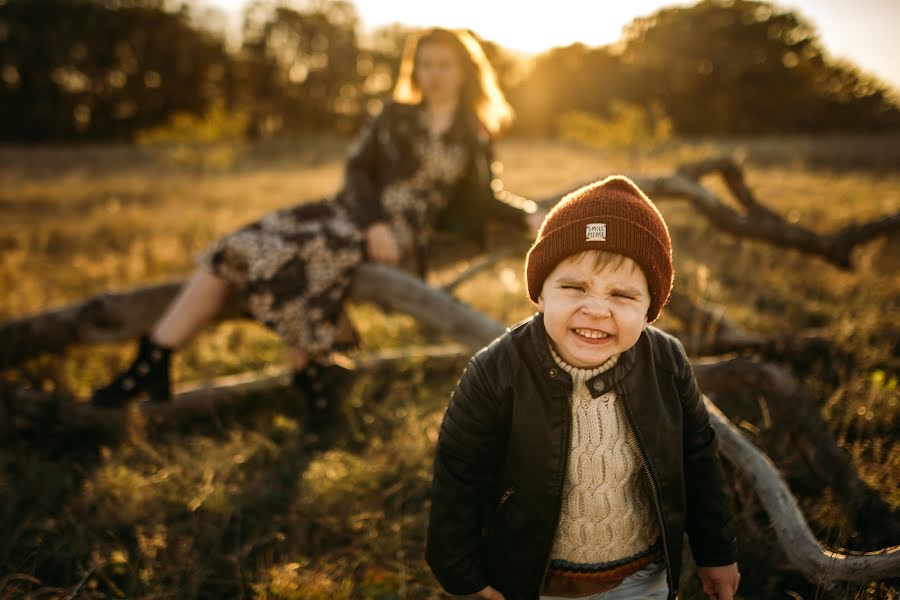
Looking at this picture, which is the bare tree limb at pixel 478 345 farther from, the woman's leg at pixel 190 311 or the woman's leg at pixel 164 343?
the woman's leg at pixel 190 311

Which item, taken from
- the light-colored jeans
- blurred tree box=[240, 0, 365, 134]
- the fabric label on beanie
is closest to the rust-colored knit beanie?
the fabric label on beanie

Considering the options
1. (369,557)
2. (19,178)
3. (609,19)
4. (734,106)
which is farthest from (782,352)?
(19,178)

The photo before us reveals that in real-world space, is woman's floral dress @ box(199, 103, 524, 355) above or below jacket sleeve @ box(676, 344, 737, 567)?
above

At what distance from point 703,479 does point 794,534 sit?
0.49 m

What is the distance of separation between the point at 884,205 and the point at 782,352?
21.5 ft

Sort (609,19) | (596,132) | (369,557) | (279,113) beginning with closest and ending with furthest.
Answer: (369,557)
(609,19)
(596,132)
(279,113)

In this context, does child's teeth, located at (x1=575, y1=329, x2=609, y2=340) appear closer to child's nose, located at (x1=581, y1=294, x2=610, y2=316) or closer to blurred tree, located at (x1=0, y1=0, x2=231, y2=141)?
child's nose, located at (x1=581, y1=294, x2=610, y2=316)

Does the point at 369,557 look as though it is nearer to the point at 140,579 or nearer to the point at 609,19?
the point at 140,579

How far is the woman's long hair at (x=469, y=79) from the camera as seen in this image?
2891 millimetres

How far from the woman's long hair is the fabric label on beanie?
6.38ft

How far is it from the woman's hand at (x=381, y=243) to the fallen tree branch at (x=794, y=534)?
1.60m

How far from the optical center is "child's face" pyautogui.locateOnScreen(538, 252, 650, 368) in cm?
131

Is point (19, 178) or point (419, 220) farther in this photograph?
point (19, 178)

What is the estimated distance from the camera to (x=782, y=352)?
10.00 ft
